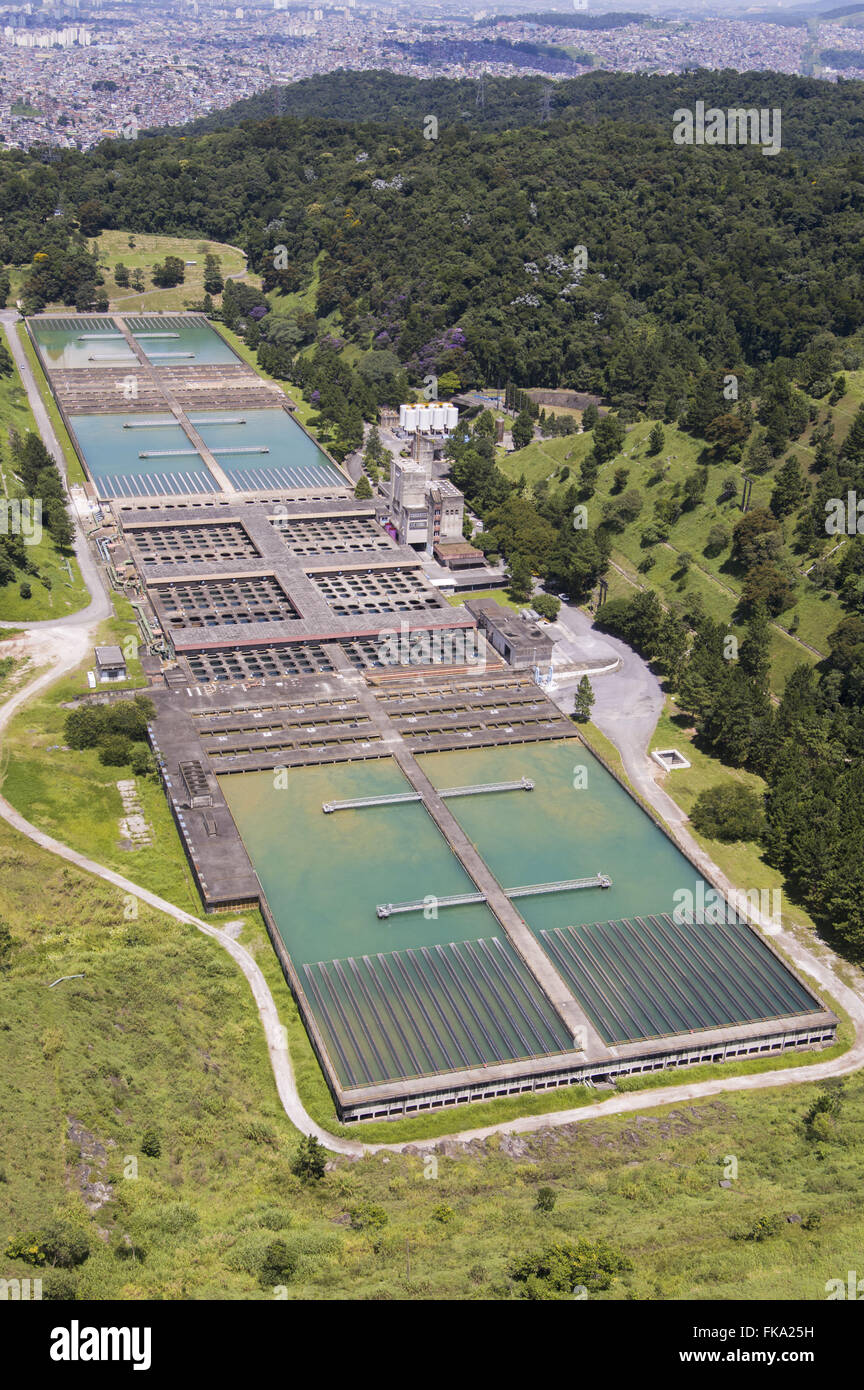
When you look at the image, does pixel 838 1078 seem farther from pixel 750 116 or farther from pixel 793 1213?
pixel 750 116

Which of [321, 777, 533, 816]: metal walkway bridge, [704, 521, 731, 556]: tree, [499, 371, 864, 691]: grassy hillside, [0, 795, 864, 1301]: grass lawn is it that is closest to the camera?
[0, 795, 864, 1301]: grass lawn

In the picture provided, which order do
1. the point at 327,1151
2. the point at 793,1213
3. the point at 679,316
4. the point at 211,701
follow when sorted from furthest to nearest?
the point at 679,316 < the point at 211,701 < the point at 327,1151 < the point at 793,1213

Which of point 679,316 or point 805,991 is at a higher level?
point 679,316

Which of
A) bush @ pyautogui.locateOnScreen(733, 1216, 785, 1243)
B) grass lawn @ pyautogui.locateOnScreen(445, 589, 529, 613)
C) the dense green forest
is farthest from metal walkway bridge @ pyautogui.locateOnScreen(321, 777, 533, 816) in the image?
bush @ pyautogui.locateOnScreen(733, 1216, 785, 1243)

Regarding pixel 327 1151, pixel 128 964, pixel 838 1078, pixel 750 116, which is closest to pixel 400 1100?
pixel 327 1151

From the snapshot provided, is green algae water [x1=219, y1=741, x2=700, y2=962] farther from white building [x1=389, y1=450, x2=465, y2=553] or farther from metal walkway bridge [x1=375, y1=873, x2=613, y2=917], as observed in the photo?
white building [x1=389, y1=450, x2=465, y2=553]
